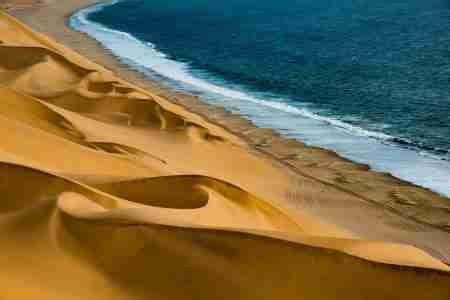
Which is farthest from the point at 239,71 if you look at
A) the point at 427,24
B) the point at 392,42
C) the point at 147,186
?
the point at 147,186

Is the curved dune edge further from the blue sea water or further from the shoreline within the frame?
the blue sea water

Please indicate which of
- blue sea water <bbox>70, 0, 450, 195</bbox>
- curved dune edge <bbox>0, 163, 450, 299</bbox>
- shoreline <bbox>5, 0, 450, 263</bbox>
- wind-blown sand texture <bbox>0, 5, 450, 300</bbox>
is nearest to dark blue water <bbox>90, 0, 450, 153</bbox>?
blue sea water <bbox>70, 0, 450, 195</bbox>

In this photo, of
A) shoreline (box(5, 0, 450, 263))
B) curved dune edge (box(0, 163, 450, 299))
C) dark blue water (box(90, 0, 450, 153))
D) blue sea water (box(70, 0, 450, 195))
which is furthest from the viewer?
dark blue water (box(90, 0, 450, 153))

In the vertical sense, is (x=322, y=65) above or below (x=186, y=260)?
below

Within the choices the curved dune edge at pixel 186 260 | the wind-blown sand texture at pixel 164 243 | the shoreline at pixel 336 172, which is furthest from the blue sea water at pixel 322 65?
→ the curved dune edge at pixel 186 260

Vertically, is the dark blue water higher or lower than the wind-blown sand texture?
lower

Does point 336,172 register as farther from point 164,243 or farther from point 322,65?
point 322,65

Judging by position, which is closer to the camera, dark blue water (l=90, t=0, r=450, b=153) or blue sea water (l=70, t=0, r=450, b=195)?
blue sea water (l=70, t=0, r=450, b=195)

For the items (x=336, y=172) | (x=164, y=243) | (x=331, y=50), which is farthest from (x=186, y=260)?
(x=331, y=50)

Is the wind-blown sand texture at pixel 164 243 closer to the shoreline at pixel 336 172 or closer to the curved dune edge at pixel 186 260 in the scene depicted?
the curved dune edge at pixel 186 260
